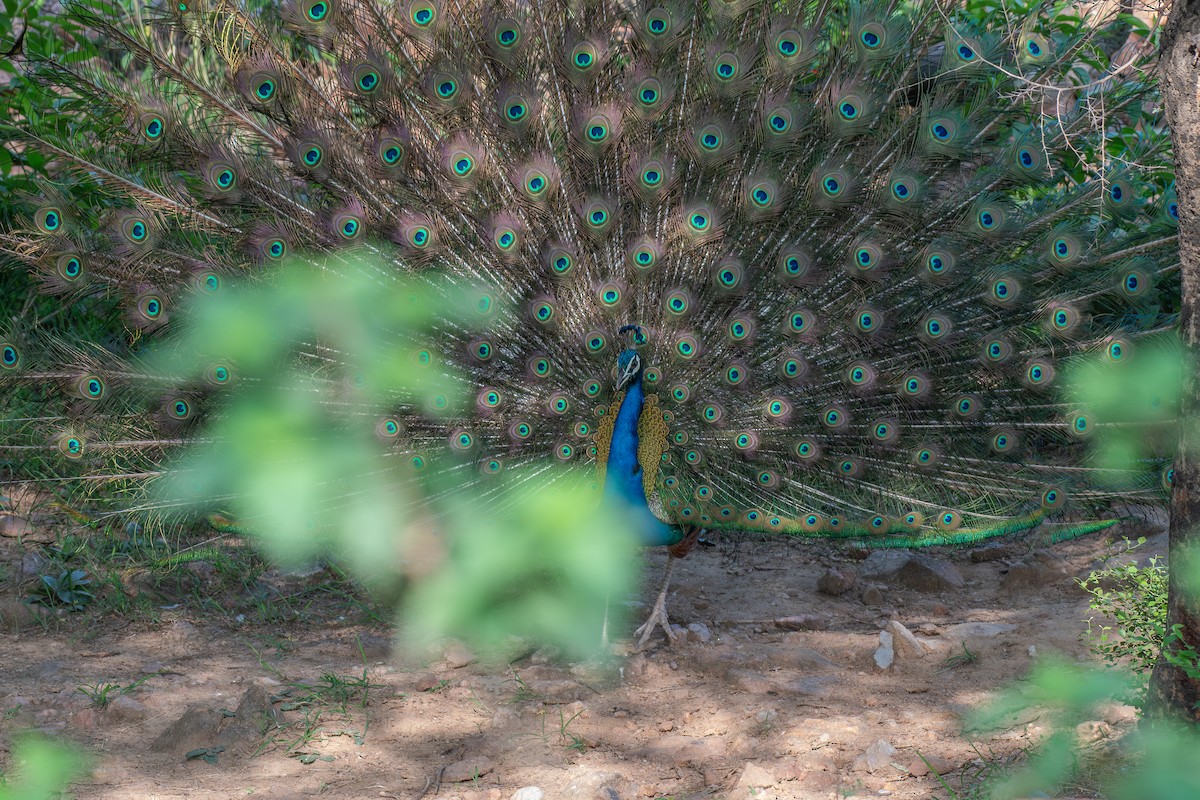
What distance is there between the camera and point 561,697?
12.0 ft

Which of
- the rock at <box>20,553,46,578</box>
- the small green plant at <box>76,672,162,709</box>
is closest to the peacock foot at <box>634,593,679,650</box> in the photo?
the small green plant at <box>76,672,162,709</box>

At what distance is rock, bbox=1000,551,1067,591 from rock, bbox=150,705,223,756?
10.7 feet

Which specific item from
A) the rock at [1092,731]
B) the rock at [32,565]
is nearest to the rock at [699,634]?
the rock at [1092,731]

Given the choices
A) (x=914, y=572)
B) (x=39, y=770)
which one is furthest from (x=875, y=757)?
(x=39, y=770)

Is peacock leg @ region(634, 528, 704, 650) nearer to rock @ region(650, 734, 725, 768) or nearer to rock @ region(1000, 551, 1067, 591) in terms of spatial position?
rock @ region(650, 734, 725, 768)

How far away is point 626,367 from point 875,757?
1.59m

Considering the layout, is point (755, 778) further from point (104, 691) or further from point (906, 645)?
point (104, 691)

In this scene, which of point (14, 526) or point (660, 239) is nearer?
point (660, 239)

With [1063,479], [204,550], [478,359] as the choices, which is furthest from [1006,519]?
[204,550]

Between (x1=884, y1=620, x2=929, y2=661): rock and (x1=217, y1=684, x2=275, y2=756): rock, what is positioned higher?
(x1=884, y1=620, x2=929, y2=661): rock

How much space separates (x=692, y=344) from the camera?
4.10 meters

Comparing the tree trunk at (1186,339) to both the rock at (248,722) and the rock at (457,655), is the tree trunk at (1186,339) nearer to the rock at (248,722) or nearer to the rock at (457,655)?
the rock at (457,655)

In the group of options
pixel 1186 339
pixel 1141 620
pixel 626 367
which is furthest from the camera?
pixel 626 367

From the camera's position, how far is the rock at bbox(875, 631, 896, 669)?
3738 mm
